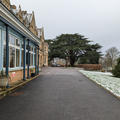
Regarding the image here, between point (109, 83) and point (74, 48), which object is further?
point (74, 48)

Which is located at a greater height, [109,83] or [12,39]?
[12,39]

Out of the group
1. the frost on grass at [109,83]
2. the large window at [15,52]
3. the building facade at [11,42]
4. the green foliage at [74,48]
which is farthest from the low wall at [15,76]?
the green foliage at [74,48]

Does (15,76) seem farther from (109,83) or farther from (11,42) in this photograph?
(109,83)

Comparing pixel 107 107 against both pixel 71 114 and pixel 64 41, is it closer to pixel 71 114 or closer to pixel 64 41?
pixel 71 114

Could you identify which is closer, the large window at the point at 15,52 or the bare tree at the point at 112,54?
the large window at the point at 15,52

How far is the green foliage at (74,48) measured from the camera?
44.9 meters

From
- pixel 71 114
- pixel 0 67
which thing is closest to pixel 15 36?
pixel 0 67

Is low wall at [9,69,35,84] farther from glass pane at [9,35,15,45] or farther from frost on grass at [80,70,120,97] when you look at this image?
frost on grass at [80,70,120,97]

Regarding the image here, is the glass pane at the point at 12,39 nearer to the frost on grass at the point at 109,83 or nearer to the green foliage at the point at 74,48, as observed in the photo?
the frost on grass at the point at 109,83

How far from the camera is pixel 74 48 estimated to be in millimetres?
43969

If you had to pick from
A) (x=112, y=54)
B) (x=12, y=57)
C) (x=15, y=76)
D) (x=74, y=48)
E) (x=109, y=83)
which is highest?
(x=74, y=48)

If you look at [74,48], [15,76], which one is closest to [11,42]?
[15,76]

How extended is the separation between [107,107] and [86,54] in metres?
41.8

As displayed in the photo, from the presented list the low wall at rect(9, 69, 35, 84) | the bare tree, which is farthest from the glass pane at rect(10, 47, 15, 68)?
the bare tree
